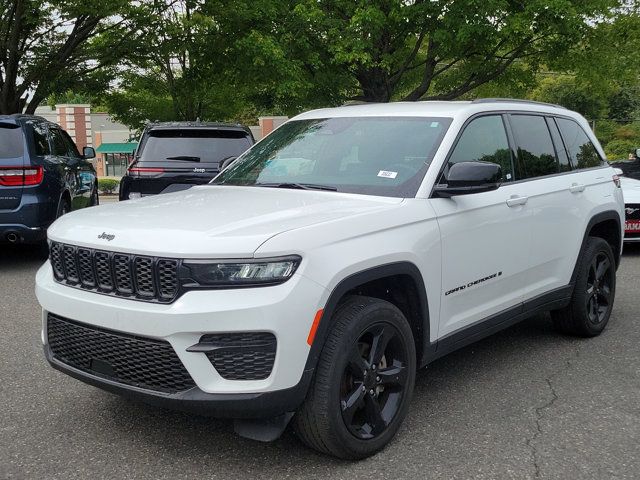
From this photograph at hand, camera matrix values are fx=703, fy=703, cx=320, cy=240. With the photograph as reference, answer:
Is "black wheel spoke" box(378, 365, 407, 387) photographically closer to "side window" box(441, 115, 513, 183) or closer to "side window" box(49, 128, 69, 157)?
"side window" box(441, 115, 513, 183)

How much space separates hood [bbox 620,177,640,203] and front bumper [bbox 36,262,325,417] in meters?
7.42

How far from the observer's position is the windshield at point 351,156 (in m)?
4.02

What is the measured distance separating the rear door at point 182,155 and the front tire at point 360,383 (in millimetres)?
Result: 6168

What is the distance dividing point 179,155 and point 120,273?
665 centimetres

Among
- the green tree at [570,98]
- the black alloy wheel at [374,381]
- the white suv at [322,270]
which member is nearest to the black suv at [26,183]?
the white suv at [322,270]

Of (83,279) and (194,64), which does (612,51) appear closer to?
(194,64)

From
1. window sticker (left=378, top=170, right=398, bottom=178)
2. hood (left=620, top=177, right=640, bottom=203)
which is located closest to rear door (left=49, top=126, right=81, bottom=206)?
window sticker (left=378, top=170, right=398, bottom=178)

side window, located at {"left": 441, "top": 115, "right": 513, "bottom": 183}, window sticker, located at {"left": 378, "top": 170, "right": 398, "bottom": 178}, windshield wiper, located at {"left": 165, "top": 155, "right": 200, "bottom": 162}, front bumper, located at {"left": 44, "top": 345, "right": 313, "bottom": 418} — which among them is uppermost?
side window, located at {"left": 441, "top": 115, "right": 513, "bottom": 183}

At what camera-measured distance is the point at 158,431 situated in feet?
12.4

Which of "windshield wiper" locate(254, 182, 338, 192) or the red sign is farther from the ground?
"windshield wiper" locate(254, 182, 338, 192)

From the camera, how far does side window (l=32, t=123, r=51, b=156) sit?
28.1 feet

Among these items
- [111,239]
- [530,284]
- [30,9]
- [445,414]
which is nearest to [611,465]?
[445,414]

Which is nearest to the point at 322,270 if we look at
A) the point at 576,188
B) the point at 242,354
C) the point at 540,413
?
the point at 242,354

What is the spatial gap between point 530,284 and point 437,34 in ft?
42.1
